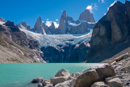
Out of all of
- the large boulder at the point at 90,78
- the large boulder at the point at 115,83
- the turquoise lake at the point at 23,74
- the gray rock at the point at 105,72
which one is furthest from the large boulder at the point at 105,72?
the turquoise lake at the point at 23,74

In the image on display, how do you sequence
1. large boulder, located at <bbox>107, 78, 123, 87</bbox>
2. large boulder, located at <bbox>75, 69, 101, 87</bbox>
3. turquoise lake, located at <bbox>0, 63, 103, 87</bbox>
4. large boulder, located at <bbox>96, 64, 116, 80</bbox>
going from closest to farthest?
1. large boulder, located at <bbox>107, 78, 123, 87</bbox>
2. large boulder, located at <bbox>75, 69, 101, 87</bbox>
3. large boulder, located at <bbox>96, 64, 116, 80</bbox>
4. turquoise lake, located at <bbox>0, 63, 103, 87</bbox>

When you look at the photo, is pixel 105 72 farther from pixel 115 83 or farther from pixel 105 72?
pixel 115 83

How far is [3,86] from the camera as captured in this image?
1237 inches

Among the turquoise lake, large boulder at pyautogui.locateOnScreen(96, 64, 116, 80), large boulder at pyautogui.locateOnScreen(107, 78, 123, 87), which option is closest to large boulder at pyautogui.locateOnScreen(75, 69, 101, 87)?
large boulder at pyautogui.locateOnScreen(96, 64, 116, 80)

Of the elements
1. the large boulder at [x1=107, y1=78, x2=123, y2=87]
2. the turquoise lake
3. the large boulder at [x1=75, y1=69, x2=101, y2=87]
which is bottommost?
the large boulder at [x1=107, y1=78, x2=123, y2=87]

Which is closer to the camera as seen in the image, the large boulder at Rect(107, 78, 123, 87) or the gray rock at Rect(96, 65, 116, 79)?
the large boulder at Rect(107, 78, 123, 87)

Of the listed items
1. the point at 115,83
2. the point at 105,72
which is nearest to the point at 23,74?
the point at 105,72

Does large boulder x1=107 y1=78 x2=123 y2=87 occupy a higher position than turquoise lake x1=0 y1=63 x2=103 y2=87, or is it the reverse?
turquoise lake x1=0 y1=63 x2=103 y2=87

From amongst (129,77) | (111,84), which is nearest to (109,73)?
(129,77)

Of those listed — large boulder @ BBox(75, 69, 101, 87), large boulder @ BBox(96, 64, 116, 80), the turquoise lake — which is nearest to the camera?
large boulder @ BBox(75, 69, 101, 87)

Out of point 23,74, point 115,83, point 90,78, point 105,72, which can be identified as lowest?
point 115,83

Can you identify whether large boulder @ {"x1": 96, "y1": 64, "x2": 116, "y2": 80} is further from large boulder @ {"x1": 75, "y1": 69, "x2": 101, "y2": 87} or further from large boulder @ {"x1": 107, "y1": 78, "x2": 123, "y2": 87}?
large boulder @ {"x1": 107, "y1": 78, "x2": 123, "y2": 87}

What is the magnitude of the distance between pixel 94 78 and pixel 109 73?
1630 mm

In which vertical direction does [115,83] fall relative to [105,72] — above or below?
below
